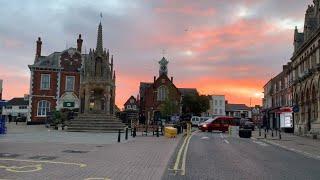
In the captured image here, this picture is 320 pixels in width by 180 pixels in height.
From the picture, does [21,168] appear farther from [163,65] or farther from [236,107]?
[236,107]

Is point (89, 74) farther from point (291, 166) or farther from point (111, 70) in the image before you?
point (291, 166)

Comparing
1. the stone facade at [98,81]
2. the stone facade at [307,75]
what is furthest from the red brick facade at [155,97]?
the stone facade at [98,81]

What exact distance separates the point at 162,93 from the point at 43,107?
127ft

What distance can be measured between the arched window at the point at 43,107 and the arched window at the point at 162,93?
37.1 m

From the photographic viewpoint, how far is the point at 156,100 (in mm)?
99812

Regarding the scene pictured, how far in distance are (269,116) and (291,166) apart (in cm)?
8186

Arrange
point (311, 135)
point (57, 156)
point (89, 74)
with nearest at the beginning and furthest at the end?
point (57, 156)
point (311, 135)
point (89, 74)

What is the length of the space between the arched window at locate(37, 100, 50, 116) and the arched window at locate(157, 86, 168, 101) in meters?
37.1

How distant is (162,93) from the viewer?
101 metres

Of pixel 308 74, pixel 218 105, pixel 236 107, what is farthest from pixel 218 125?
pixel 236 107

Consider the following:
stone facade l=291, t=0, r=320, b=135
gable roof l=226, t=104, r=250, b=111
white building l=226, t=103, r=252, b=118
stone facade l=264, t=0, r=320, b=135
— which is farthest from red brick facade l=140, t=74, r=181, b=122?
gable roof l=226, t=104, r=250, b=111

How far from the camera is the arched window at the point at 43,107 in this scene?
66.6m

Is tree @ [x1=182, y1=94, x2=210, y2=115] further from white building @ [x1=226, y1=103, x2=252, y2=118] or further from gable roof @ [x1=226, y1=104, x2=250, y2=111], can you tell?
gable roof @ [x1=226, y1=104, x2=250, y2=111]

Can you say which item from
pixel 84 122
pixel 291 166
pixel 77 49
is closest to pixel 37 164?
pixel 291 166
